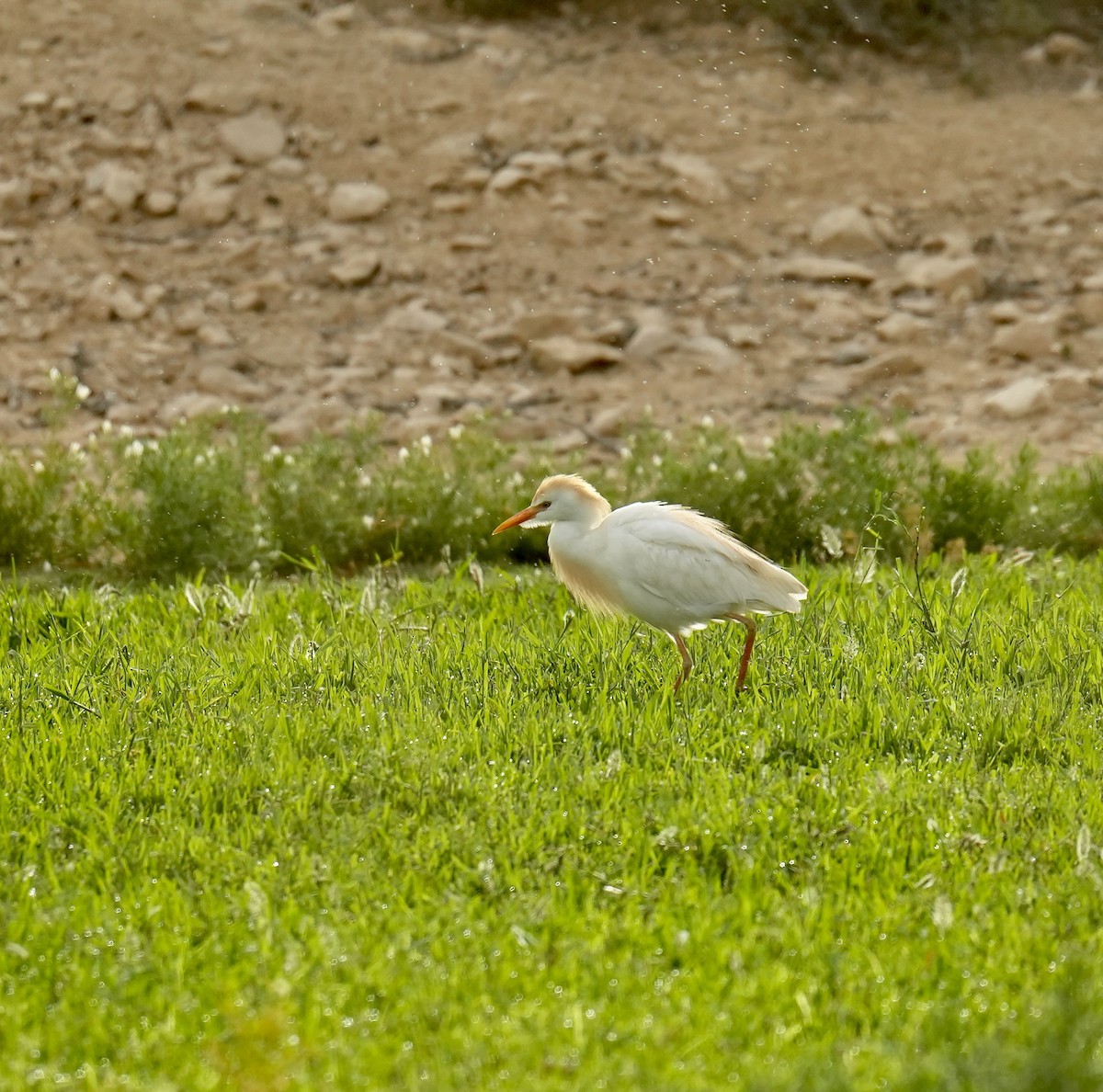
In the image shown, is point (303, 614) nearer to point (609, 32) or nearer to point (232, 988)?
point (232, 988)

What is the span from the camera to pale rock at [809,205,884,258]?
13.9 metres

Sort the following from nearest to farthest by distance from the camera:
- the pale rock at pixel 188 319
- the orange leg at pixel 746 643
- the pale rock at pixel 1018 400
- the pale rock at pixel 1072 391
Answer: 1. the orange leg at pixel 746 643
2. the pale rock at pixel 1018 400
3. the pale rock at pixel 1072 391
4. the pale rock at pixel 188 319

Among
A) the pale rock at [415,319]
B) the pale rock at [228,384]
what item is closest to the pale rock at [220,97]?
the pale rock at [415,319]

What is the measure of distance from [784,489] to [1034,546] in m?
1.45

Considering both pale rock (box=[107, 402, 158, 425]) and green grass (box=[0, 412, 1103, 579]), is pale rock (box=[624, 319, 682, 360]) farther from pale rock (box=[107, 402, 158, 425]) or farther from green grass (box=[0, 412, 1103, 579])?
pale rock (box=[107, 402, 158, 425])

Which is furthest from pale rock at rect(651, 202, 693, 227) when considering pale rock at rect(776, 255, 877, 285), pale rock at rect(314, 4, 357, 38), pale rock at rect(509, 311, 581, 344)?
pale rock at rect(314, 4, 357, 38)

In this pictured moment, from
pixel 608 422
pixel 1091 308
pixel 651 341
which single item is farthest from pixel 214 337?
pixel 1091 308

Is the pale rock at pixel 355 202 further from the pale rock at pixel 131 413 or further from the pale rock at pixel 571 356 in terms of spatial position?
the pale rock at pixel 131 413

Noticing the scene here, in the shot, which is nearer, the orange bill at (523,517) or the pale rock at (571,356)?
the orange bill at (523,517)

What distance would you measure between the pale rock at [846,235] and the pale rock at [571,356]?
262 centimetres

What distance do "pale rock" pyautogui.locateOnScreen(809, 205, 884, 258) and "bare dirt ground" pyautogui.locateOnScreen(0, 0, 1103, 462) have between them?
0.08 ft

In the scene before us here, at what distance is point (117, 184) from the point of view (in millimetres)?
13625

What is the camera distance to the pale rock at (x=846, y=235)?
13.9 meters

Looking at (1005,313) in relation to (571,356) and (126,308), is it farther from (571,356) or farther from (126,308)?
(126,308)
